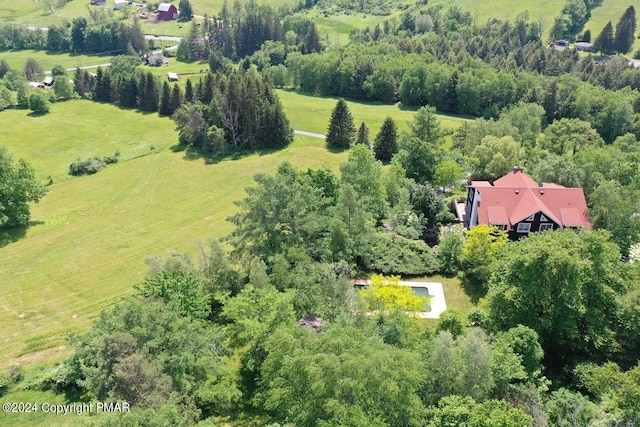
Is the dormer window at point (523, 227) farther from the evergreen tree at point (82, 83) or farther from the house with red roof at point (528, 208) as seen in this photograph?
the evergreen tree at point (82, 83)

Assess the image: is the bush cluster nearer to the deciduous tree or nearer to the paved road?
the deciduous tree

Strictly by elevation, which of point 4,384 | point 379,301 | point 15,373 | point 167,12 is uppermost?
point 167,12

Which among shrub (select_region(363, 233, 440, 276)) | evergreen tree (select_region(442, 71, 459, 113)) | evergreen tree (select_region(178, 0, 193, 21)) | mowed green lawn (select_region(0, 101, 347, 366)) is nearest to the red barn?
evergreen tree (select_region(178, 0, 193, 21))

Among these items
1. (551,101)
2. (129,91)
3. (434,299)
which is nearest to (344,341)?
(434,299)

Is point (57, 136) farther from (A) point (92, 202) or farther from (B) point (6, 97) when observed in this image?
(A) point (92, 202)

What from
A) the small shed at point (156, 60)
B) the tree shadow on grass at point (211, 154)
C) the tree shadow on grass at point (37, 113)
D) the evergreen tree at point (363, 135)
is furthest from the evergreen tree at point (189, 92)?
the small shed at point (156, 60)

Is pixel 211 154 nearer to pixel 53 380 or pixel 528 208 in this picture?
pixel 53 380
